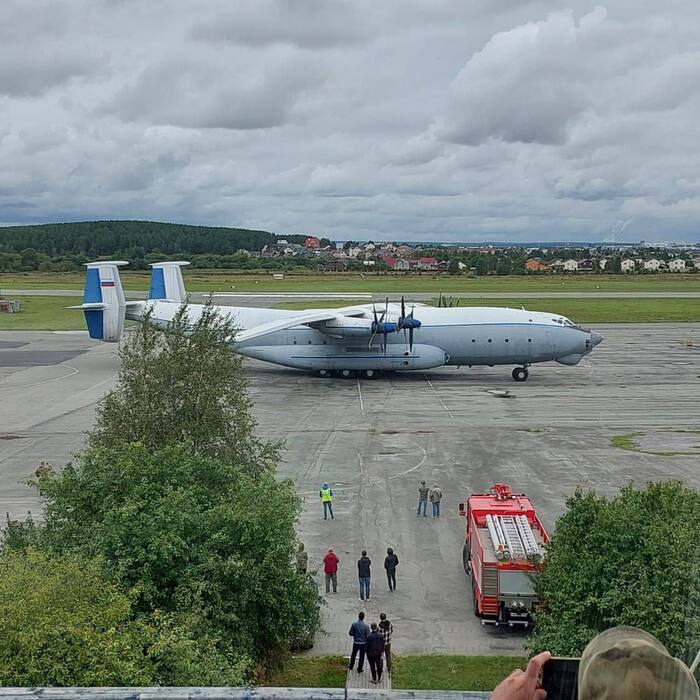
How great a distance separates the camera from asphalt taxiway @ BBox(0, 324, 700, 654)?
1667 centimetres

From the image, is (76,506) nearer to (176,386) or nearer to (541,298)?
(176,386)

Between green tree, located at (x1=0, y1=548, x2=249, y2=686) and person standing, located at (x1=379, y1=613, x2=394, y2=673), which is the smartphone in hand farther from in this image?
person standing, located at (x1=379, y1=613, x2=394, y2=673)

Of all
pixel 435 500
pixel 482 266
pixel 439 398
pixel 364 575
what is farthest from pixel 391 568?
pixel 482 266

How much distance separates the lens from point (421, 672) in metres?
13.3

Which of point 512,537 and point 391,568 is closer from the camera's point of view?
point 512,537

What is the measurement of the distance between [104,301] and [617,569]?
40943 mm

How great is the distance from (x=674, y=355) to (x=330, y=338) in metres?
24.3

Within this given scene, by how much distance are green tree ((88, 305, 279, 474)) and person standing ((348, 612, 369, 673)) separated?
5.56 meters

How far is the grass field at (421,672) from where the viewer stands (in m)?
12.9

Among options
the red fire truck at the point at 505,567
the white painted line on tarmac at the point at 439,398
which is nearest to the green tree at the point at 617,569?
the red fire truck at the point at 505,567

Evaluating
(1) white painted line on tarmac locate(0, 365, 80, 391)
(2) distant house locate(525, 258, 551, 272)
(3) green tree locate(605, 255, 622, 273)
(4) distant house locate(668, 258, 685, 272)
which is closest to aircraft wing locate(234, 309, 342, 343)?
(1) white painted line on tarmac locate(0, 365, 80, 391)

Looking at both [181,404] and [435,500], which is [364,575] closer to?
[435,500]

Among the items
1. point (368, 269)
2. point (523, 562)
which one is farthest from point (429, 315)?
point (368, 269)

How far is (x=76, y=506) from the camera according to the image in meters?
14.1
